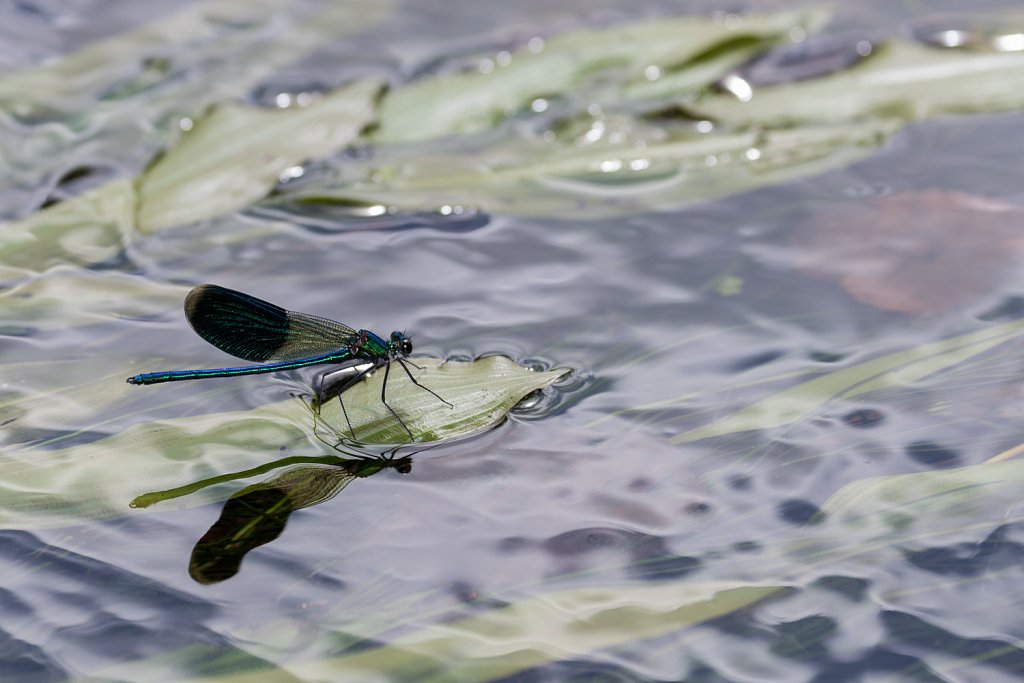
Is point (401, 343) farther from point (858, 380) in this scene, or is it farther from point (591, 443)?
point (858, 380)

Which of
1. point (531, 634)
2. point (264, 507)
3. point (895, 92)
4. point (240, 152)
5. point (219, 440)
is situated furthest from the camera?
point (895, 92)

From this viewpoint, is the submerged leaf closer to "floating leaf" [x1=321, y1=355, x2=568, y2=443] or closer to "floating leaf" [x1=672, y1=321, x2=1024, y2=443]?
"floating leaf" [x1=672, y1=321, x2=1024, y2=443]

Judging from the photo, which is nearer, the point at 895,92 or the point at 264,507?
the point at 264,507

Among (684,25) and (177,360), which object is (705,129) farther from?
(177,360)

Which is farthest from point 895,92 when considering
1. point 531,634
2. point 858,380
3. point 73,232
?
point 73,232

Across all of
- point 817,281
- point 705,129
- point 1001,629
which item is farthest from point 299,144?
point 1001,629

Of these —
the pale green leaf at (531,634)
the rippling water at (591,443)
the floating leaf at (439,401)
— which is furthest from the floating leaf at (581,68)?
the pale green leaf at (531,634)

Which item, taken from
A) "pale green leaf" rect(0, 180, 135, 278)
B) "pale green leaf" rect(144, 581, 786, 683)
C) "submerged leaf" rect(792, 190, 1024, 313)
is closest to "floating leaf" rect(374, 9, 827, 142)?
"pale green leaf" rect(0, 180, 135, 278)

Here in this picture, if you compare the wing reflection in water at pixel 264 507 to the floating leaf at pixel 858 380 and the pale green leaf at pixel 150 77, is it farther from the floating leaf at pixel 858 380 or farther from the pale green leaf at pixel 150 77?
the pale green leaf at pixel 150 77
